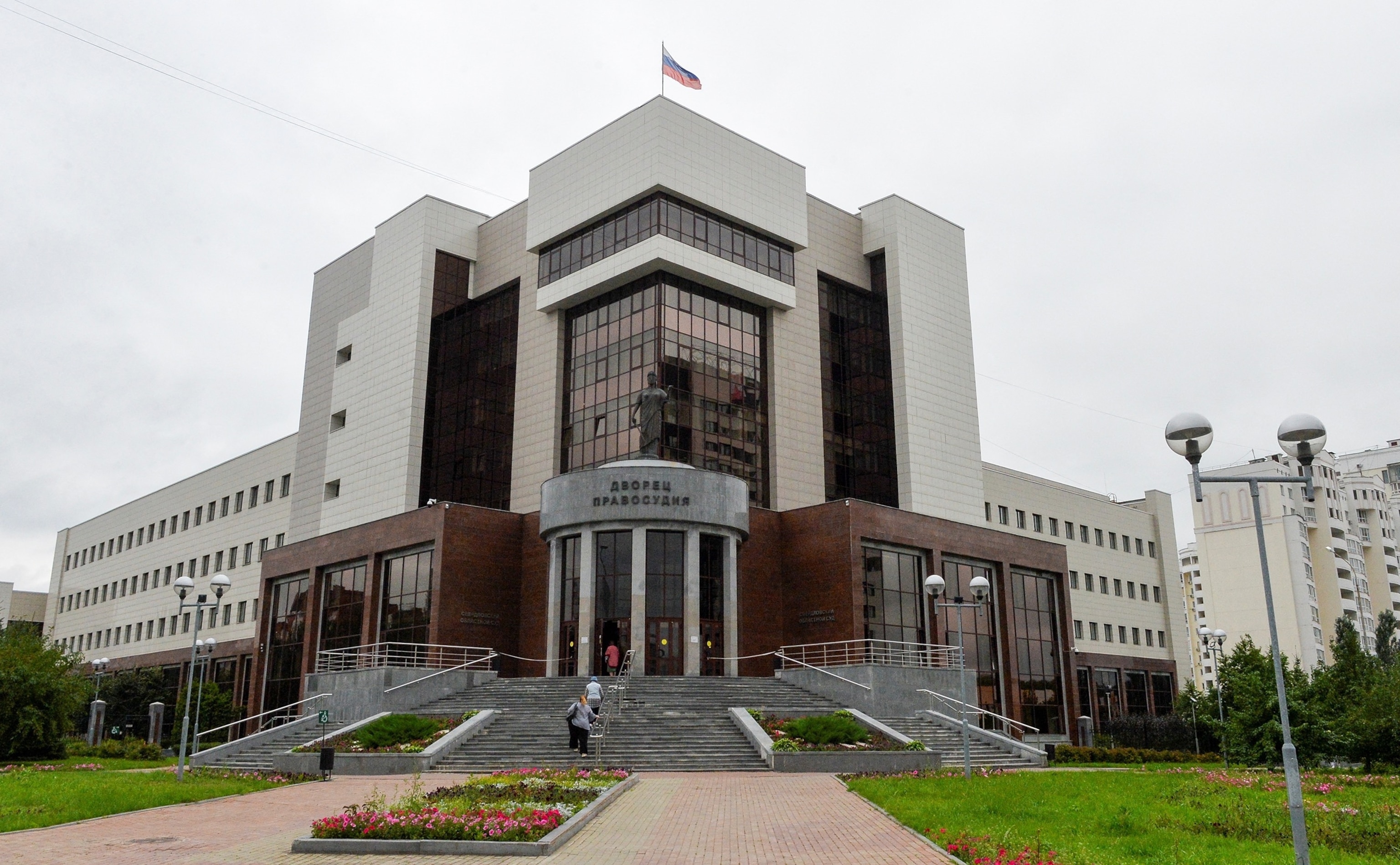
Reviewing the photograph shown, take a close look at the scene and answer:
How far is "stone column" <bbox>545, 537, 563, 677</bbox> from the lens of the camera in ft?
137

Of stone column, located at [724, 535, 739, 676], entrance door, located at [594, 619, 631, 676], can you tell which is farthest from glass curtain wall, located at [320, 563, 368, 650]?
stone column, located at [724, 535, 739, 676]

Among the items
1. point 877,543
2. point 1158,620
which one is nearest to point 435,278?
point 877,543

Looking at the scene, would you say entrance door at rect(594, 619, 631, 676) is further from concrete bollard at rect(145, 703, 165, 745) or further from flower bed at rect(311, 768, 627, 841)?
concrete bollard at rect(145, 703, 165, 745)

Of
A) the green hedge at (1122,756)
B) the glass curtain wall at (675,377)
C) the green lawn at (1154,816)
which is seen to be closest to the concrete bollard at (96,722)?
the glass curtain wall at (675,377)

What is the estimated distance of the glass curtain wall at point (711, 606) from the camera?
4128 cm

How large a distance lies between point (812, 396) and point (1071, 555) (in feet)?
95.0

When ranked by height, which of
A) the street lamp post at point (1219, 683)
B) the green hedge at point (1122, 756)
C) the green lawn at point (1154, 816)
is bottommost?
the green hedge at point (1122, 756)

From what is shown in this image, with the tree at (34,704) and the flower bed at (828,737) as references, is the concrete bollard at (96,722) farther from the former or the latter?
A: the flower bed at (828,737)

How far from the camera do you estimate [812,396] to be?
52.6 meters

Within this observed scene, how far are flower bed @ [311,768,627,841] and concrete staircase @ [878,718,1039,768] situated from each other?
545 inches

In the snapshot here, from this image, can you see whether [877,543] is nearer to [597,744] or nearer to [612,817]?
[597,744]

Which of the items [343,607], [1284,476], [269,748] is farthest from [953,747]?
[343,607]

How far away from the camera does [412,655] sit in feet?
146

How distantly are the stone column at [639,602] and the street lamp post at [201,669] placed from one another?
1444 centimetres
